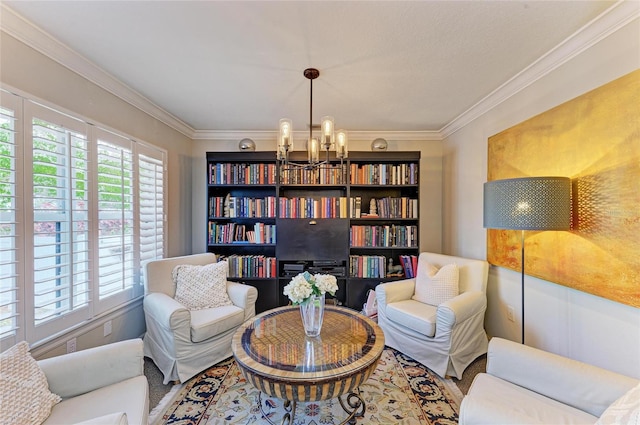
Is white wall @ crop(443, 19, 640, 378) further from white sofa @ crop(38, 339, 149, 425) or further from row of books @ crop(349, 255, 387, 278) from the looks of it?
white sofa @ crop(38, 339, 149, 425)

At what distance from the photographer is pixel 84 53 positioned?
6.00 ft

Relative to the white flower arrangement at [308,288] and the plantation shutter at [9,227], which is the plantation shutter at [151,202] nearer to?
the plantation shutter at [9,227]

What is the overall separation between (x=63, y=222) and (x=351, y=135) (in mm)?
2988

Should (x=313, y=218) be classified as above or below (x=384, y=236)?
above

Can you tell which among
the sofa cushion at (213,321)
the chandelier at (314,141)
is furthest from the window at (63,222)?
the chandelier at (314,141)

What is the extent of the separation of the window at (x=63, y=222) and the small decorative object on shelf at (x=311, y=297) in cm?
152

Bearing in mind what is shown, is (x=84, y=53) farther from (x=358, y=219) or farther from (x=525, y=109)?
(x=525, y=109)

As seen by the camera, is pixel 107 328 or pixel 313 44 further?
pixel 107 328

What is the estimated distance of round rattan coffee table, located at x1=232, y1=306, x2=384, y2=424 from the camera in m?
1.32

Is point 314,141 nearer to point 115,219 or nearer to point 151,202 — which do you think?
point 115,219

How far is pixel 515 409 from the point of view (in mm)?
1172

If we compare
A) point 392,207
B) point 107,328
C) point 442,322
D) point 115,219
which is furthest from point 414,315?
point 115,219

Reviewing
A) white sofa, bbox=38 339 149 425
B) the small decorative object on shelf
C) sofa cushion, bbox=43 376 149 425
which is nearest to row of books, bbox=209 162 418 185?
the small decorative object on shelf

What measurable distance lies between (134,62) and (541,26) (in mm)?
2658
